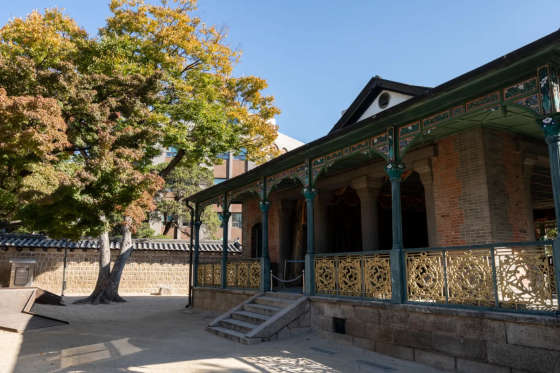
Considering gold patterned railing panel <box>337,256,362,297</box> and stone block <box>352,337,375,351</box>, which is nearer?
stone block <box>352,337,375,351</box>

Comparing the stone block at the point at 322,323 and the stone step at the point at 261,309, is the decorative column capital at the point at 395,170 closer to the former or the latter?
the stone block at the point at 322,323

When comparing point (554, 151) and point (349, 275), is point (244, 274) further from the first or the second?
point (554, 151)

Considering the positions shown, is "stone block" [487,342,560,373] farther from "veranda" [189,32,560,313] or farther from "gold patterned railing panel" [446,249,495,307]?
"gold patterned railing panel" [446,249,495,307]

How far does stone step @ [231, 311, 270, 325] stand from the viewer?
9344mm

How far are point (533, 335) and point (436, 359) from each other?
1555mm

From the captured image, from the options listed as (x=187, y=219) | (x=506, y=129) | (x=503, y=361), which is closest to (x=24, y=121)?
(x=503, y=361)

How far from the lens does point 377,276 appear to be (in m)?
7.77

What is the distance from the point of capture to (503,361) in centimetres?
549

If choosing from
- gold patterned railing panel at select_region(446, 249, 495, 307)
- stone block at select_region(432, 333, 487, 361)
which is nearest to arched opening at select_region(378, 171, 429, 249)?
gold patterned railing panel at select_region(446, 249, 495, 307)

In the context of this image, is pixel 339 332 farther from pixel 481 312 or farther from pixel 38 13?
pixel 38 13

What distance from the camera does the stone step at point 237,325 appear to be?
9102 millimetres

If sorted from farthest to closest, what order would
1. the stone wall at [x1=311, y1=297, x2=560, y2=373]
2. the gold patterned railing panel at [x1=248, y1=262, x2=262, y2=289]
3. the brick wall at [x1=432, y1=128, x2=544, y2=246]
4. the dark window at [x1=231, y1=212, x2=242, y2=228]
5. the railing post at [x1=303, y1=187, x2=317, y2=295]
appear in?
the dark window at [x1=231, y1=212, x2=242, y2=228]
the gold patterned railing panel at [x1=248, y1=262, x2=262, y2=289]
the railing post at [x1=303, y1=187, x2=317, y2=295]
the brick wall at [x1=432, y1=128, x2=544, y2=246]
the stone wall at [x1=311, y1=297, x2=560, y2=373]

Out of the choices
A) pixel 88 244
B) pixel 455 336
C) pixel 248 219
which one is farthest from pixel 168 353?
pixel 88 244

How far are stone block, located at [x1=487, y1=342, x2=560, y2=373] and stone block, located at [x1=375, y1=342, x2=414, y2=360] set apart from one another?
137cm
